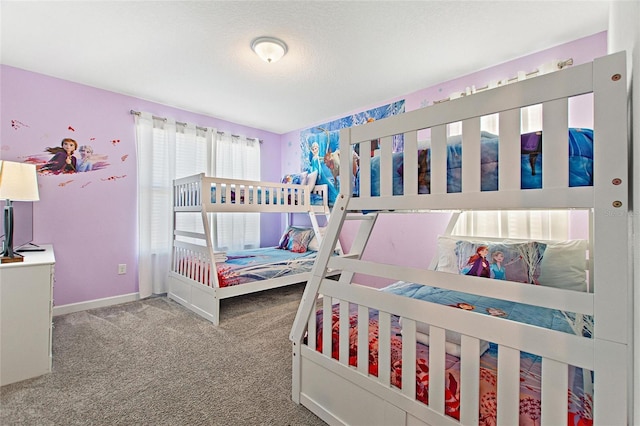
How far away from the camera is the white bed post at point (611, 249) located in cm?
69

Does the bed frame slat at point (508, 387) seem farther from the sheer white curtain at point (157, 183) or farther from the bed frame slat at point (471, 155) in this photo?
the sheer white curtain at point (157, 183)

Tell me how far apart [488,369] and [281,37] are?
2.33 m

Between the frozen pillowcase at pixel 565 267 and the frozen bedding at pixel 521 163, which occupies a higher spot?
the frozen bedding at pixel 521 163

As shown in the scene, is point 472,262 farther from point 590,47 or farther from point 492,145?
point 590,47

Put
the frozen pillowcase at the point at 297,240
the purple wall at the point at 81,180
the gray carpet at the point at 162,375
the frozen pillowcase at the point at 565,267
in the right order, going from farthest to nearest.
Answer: the frozen pillowcase at the point at 297,240 < the purple wall at the point at 81,180 < the frozen pillowcase at the point at 565,267 < the gray carpet at the point at 162,375

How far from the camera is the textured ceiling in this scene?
183 cm

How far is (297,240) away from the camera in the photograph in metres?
3.83

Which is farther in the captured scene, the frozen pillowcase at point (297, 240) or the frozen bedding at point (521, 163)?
the frozen pillowcase at point (297, 240)

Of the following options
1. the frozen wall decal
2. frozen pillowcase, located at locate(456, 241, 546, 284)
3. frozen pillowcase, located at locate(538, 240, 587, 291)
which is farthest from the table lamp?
frozen pillowcase, located at locate(538, 240, 587, 291)

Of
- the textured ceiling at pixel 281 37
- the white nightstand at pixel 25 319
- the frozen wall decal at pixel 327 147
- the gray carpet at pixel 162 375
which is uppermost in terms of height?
the textured ceiling at pixel 281 37

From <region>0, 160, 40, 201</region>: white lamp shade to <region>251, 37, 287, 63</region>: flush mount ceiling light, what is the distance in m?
1.81

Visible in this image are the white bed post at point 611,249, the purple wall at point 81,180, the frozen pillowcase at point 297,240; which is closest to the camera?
the white bed post at point 611,249

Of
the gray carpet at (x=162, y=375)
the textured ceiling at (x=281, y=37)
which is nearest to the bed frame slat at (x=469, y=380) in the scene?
the gray carpet at (x=162, y=375)

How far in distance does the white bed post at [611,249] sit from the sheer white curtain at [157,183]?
3642 mm
